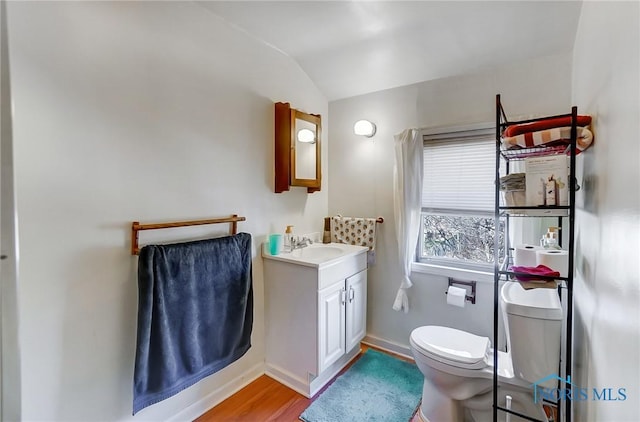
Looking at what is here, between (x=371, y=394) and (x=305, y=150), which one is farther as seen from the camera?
(x=305, y=150)

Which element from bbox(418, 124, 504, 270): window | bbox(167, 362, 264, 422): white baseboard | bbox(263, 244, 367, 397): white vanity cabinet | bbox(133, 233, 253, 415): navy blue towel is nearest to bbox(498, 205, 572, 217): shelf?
bbox(418, 124, 504, 270): window

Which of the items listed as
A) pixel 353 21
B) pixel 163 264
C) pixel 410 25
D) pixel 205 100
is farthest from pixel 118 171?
pixel 410 25

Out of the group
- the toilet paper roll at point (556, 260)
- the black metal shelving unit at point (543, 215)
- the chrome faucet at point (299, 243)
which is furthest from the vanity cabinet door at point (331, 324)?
the toilet paper roll at point (556, 260)

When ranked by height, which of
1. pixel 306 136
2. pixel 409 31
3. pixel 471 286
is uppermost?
pixel 409 31

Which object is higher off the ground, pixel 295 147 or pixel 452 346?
pixel 295 147

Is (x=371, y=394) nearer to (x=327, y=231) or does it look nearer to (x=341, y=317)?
(x=341, y=317)

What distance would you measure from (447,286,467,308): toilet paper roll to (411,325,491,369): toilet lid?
0.29 metres

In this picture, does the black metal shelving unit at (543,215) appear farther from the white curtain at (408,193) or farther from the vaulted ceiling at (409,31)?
the white curtain at (408,193)

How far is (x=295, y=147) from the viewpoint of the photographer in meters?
2.23

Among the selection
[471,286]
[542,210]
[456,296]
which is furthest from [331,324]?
[542,210]

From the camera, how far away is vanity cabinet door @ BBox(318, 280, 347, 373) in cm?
194

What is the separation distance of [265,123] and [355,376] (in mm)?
1950

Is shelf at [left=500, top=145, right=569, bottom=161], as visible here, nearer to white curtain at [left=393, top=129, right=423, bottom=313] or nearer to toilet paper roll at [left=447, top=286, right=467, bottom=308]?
white curtain at [left=393, top=129, right=423, bottom=313]

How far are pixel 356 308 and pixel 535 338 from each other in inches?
49.5
